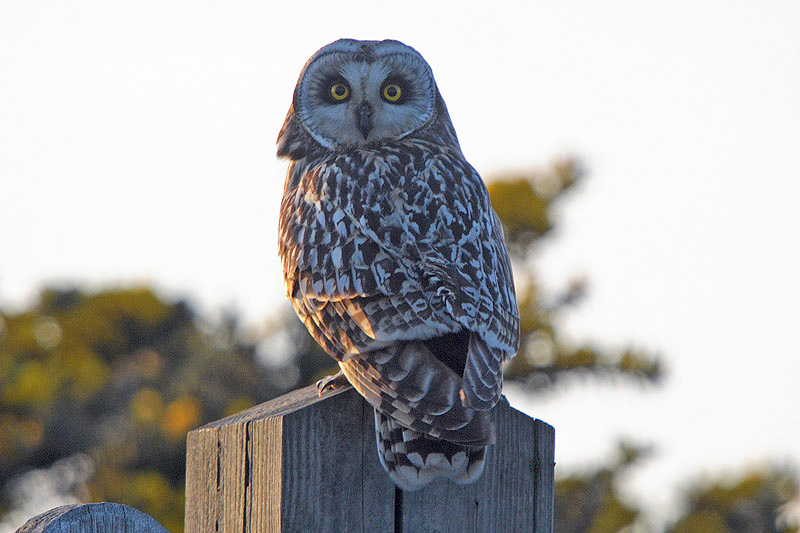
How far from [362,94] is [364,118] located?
16 centimetres

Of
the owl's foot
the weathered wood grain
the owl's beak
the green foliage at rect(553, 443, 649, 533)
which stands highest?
the owl's beak

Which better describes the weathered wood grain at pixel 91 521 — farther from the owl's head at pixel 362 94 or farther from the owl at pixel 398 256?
the owl's head at pixel 362 94

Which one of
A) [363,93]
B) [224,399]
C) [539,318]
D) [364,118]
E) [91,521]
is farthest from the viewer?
[539,318]

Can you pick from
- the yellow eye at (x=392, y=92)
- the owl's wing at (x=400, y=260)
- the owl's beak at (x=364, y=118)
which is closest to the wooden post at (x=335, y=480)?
the owl's wing at (x=400, y=260)

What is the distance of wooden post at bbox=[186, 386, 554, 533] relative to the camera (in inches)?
95.6

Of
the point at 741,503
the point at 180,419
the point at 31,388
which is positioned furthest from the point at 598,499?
the point at 31,388

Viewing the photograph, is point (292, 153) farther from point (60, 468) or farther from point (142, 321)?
point (142, 321)

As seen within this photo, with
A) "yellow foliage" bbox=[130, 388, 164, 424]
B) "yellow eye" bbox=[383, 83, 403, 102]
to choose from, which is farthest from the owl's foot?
"yellow foliage" bbox=[130, 388, 164, 424]

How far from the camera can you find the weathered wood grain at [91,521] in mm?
2068

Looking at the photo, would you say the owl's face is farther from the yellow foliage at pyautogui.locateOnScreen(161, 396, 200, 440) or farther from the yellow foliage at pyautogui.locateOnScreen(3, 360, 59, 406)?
the yellow foliage at pyautogui.locateOnScreen(3, 360, 59, 406)

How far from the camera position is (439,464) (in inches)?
103

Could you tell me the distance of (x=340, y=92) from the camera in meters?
4.67

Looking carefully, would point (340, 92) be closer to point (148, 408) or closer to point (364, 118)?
point (364, 118)

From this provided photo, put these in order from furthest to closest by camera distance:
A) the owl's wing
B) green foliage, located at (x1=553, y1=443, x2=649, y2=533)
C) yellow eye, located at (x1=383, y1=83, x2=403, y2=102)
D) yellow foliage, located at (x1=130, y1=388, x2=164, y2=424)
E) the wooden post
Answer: green foliage, located at (x1=553, y1=443, x2=649, y2=533)
yellow foliage, located at (x1=130, y1=388, x2=164, y2=424)
yellow eye, located at (x1=383, y1=83, x2=403, y2=102)
the owl's wing
the wooden post
